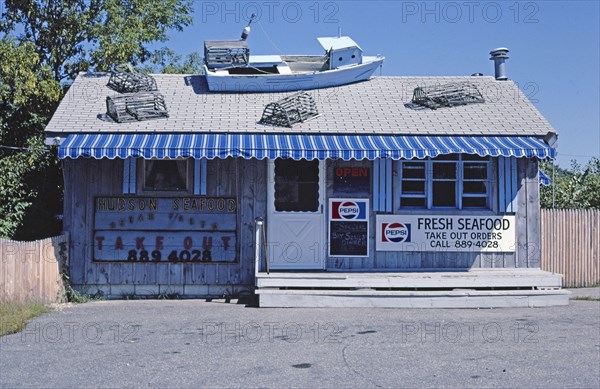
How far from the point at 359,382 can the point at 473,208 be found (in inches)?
276

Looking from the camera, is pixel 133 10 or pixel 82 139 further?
pixel 133 10

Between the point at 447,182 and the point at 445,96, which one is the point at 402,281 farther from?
the point at 445,96

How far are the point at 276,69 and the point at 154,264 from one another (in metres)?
5.55

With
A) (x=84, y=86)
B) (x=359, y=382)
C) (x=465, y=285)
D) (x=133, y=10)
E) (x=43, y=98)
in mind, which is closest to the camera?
(x=359, y=382)

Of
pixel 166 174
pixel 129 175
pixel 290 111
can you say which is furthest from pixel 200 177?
pixel 290 111

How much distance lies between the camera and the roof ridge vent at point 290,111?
43.3ft

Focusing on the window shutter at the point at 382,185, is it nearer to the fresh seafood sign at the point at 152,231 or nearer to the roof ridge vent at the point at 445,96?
the roof ridge vent at the point at 445,96

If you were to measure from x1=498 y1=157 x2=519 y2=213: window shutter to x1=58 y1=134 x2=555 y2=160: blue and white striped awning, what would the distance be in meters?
0.64

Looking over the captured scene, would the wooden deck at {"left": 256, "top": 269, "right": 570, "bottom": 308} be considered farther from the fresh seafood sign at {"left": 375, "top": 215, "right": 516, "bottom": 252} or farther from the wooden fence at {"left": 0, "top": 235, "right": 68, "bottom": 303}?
the wooden fence at {"left": 0, "top": 235, "right": 68, "bottom": 303}

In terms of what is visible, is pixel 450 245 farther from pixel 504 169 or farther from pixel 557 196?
pixel 557 196

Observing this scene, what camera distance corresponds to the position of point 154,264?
42.2 ft

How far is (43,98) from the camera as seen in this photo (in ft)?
58.1

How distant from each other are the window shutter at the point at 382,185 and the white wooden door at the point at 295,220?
3.22 feet

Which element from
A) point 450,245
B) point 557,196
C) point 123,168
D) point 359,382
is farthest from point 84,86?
point 557,196
